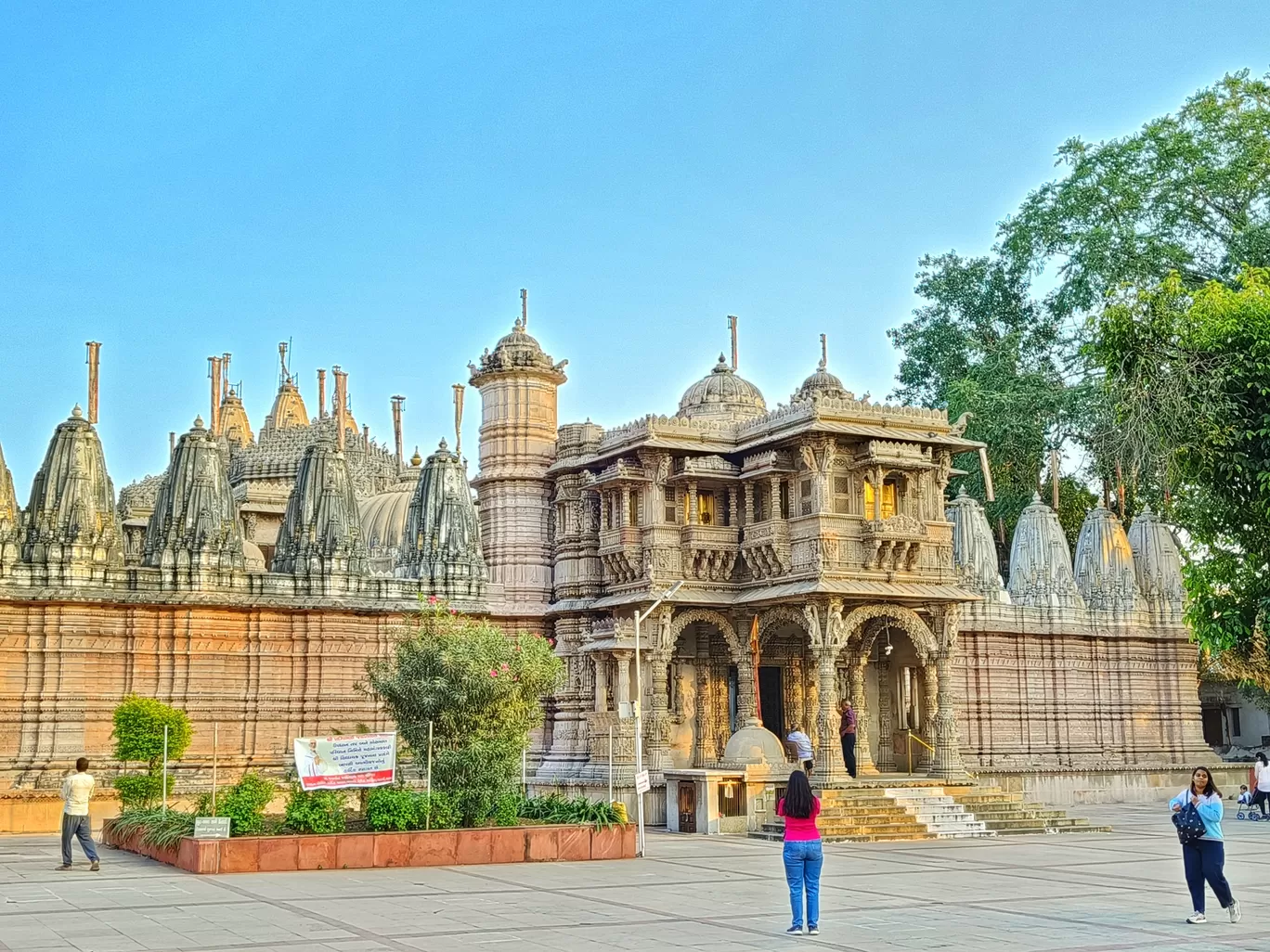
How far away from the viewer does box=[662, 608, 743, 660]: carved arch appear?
105 ft

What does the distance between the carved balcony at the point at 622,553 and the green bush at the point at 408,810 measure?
1071 cm

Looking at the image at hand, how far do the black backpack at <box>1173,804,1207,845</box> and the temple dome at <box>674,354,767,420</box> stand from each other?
66.6ft

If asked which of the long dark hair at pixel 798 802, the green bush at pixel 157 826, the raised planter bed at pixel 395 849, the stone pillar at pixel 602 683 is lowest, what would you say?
the raised planter bed at pixel 395 849

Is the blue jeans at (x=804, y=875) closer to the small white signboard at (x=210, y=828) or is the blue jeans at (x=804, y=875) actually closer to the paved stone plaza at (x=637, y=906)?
the paved stone plaza at (x=637, y=906)

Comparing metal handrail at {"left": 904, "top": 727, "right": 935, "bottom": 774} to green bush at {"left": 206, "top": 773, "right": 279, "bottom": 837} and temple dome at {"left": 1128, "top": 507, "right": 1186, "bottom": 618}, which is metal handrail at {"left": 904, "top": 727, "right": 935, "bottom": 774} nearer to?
temple dome at {"left": 1128, "top": 507, "right": 1186, "bottom": 618}

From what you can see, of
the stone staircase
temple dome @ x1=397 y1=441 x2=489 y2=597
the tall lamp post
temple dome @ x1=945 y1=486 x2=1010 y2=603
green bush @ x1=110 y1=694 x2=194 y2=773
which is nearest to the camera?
the tall lamp post

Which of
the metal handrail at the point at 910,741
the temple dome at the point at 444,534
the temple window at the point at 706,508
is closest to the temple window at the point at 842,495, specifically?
the temple window at the point at 706,508

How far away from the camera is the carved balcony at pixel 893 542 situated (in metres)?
30.6

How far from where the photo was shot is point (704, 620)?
32406 millimetres

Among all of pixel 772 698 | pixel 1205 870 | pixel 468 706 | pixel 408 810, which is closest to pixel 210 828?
pixel 408 810

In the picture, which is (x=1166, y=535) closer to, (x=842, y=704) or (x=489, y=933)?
(x=842, y=704)

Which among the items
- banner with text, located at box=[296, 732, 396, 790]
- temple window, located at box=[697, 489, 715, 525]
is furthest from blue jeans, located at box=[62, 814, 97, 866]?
temple window, located at box=[697, 489, 715, 525]

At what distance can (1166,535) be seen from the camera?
4162 centimetres

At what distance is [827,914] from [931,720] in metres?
15.4
